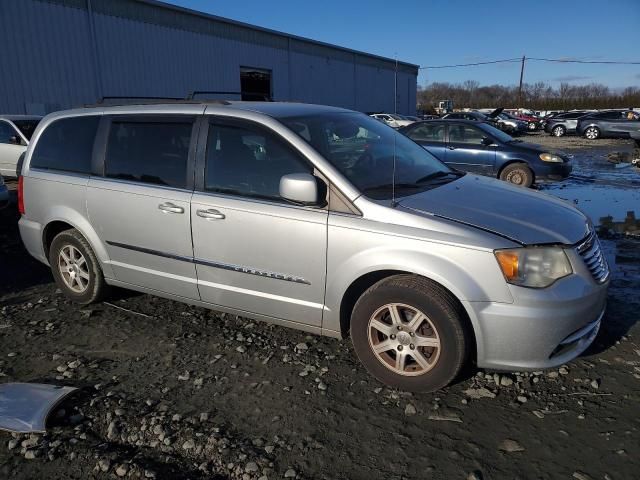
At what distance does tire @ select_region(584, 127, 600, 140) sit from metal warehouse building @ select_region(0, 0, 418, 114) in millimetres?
14847

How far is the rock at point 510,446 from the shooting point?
8.69 ft

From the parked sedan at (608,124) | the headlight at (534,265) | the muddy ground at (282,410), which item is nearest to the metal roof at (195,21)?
the parked sedan at (608,124)

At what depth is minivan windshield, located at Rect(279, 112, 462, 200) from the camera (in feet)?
11.3

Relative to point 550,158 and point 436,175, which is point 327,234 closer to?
point 436,175

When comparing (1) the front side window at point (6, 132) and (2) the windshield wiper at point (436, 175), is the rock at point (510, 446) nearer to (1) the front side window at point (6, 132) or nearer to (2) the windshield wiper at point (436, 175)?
(2) the windshield wiper at point (436, 175)

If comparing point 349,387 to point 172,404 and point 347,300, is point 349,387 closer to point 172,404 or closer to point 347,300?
point 347,300

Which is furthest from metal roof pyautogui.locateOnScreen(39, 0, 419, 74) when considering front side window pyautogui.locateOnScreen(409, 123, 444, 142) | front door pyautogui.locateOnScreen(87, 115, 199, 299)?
front door pyautogui.locateOnScreen(87, 115, 199, 299)

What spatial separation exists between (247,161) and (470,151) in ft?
27.3

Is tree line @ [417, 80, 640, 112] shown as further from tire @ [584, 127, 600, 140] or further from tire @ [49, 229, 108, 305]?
tire @ [49, 229, 108, 305]

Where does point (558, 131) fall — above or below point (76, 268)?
above

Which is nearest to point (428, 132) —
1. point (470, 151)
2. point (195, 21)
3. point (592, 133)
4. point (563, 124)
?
point (470, 151)

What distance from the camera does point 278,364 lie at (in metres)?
3.57

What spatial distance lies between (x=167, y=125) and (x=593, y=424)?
349cm

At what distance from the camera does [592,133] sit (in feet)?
93.2
